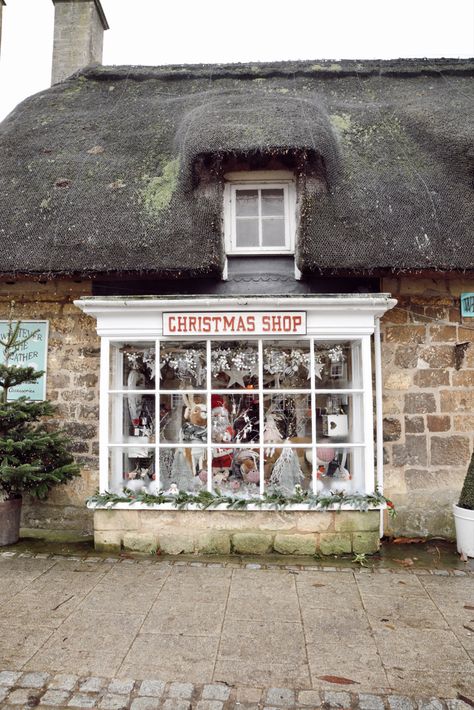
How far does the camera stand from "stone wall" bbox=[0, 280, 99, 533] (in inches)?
244

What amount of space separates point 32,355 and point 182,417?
2.21m

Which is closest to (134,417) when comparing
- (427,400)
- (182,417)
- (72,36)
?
(182,417)

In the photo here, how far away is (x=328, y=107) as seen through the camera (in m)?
7.66

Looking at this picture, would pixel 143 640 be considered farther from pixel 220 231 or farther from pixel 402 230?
pixel 402 230

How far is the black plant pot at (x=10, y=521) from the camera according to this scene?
5469mm

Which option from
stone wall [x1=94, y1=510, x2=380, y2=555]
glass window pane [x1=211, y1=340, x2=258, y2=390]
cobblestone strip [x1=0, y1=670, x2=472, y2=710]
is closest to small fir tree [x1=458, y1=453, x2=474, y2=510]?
stone wall [x1=94, y1=510, x2=380, y2=555]

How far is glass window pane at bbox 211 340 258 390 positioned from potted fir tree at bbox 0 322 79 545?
1.97 meters

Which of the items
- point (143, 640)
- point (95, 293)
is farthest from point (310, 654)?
point (95, 293)

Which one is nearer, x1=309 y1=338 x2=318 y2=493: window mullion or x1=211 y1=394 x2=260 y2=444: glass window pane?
x1=309 y1=338 x2=318 y2=493: window mullion

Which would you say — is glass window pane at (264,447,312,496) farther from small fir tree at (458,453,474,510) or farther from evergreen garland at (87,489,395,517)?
small fir tree at (458,453,474,510)

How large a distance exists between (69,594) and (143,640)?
113 centimetres

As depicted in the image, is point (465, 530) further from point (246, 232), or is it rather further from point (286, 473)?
point (246, 232)

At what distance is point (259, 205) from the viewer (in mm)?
6410

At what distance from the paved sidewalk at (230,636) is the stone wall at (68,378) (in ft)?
3.92
